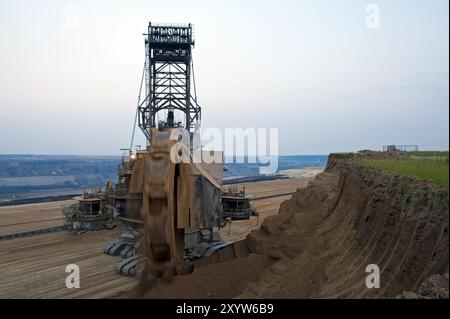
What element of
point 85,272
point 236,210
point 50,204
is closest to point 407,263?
point 236,210

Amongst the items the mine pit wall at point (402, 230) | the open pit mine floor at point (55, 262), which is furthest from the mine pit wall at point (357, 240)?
the open pit mine floor at point (55, 262)

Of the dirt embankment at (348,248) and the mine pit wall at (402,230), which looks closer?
the mine pit wall at (402,230)

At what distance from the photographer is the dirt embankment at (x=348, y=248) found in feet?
24.0

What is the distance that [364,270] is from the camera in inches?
347

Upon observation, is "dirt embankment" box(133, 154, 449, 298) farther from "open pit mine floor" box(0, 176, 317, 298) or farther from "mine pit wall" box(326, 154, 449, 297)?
"open pit mine floor" box(0, 176, 317, 298)

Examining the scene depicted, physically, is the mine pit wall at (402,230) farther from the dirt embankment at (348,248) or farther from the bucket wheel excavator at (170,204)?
the bucket wheel excavator at (170,204)

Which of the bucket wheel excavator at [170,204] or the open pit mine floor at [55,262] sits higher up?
the bucket wheel excavator at [170,204]

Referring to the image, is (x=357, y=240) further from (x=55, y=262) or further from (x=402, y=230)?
(x=55, y=262)

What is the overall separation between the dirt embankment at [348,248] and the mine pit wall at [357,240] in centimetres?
2

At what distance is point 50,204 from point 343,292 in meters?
52.6

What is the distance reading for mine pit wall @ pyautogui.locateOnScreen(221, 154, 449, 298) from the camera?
736cm

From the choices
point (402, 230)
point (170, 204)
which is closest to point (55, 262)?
point (170, 204)

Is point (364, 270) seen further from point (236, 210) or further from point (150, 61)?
point (150, 61)
